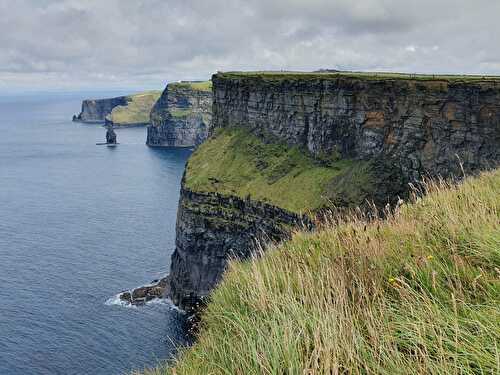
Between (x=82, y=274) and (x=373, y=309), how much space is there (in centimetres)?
8703

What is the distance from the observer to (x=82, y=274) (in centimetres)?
8688

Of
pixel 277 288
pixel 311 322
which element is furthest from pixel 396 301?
pixel 277 288

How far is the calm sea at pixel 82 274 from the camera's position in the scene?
61906 millimetres

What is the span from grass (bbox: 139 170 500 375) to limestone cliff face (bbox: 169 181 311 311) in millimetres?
66453

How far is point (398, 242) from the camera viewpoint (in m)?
A: 8.77

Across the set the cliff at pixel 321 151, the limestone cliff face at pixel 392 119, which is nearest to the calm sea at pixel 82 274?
the cliff at pixel 321 151

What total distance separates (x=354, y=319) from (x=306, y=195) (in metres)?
68.5

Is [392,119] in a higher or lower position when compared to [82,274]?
higher

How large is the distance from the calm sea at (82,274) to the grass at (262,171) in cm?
1941

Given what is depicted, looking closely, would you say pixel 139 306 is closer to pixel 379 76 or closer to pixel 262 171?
pixel 262 171

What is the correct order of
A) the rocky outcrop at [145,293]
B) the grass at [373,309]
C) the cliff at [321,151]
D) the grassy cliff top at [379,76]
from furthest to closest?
the rocky outcrop at [145,293] → the grassy cliff top at [379,76] → the cliff at [321,151] → the grass at [373,309]

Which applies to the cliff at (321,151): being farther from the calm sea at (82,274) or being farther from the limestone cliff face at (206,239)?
the calm sea at (82,274)

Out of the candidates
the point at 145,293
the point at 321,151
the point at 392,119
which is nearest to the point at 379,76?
the point at 392,119

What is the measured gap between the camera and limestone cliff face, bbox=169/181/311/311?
77375 mm
